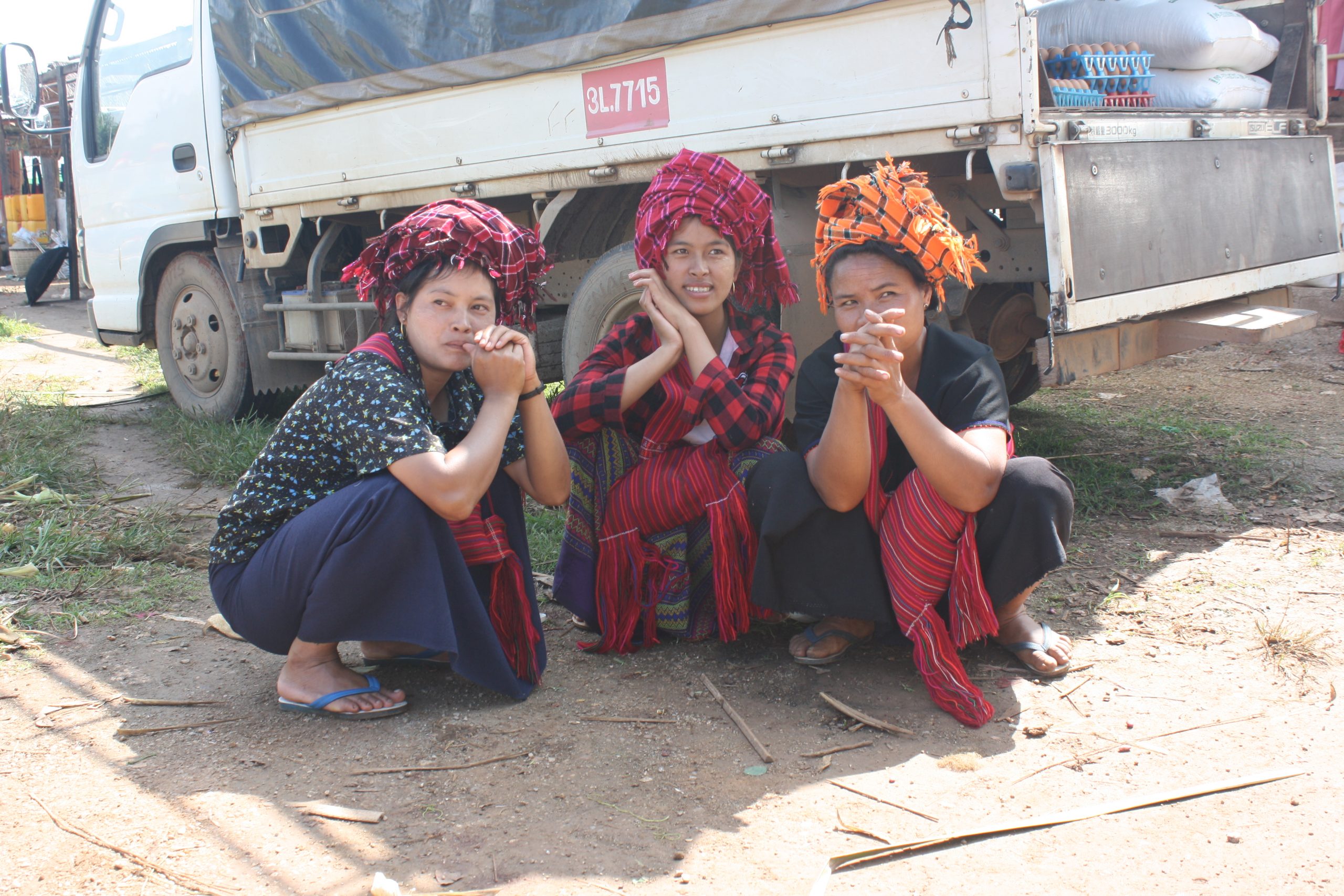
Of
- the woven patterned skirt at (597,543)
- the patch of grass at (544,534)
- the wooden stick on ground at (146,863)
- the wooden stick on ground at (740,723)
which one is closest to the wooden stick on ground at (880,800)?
the wooden stick on ground at (740,723)

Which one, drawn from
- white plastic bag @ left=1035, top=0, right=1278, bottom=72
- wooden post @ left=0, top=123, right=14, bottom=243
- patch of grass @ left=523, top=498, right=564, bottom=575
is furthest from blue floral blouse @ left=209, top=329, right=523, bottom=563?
wooden post @ left=0, top=123, right=14, bottom=243

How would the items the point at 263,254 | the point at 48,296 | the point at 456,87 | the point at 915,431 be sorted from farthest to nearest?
the point at 48,296 → the point at 263,254 → the point at 456,87 → the point at 915,431

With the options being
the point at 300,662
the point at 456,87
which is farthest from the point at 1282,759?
the point at 456,87

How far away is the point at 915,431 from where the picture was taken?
218 centimetres

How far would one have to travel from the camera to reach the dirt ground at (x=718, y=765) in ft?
5.84

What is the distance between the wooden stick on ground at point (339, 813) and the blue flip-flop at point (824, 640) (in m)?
1.10

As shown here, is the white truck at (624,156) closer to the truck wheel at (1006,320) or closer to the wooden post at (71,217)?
the truck wheel at (1006,320)

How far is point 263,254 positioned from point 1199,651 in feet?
17.1

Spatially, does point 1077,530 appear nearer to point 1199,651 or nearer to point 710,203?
point 1199,651

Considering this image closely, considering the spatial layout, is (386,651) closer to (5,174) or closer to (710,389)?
(710,389)

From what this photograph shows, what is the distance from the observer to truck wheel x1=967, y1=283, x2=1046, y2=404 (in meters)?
4.37

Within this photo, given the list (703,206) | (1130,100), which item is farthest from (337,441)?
(1130,100)

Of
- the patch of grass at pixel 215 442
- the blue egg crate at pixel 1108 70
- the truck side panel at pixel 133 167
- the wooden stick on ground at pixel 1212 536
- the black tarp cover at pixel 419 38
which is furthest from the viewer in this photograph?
the truck side panel at pixel 133 167

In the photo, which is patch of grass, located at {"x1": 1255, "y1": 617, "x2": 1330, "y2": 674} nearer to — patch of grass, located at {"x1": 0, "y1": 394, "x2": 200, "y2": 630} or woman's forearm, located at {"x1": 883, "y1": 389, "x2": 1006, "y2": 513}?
woman's forearm, located at {"x1": 883, "y1": 389, "x2": 1006, "y2": 513}
